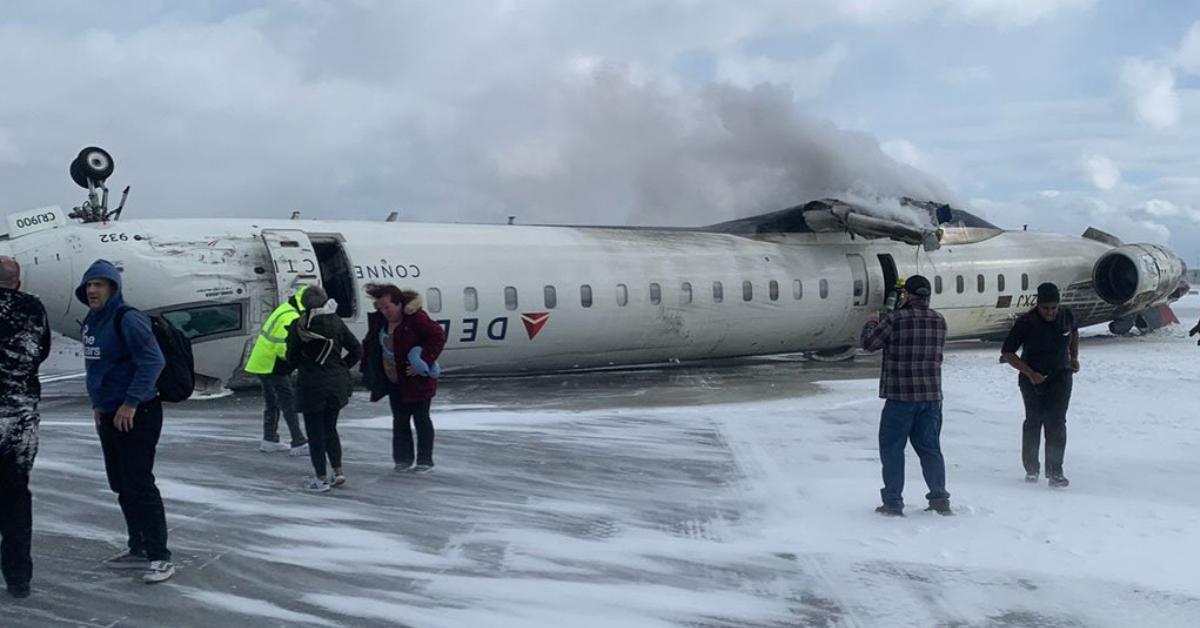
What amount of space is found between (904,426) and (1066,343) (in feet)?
6.43

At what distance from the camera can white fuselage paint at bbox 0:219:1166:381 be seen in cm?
1401

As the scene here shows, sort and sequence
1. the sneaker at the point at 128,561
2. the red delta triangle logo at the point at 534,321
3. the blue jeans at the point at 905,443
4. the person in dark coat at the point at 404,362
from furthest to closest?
the red delta triangle logo at the point at 534,321, the person in dark coat at the point at 404,362, the blue jeans at the point at 905,443, the sneaker at the point at 128,561

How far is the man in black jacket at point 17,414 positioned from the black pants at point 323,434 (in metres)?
2.75

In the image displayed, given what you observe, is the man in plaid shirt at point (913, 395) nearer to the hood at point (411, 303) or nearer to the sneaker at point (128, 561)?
the hood at point (411, 303)

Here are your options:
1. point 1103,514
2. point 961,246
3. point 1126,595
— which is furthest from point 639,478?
point 961,246

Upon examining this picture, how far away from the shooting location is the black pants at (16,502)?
544 centimetres

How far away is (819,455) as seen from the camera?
10008mm

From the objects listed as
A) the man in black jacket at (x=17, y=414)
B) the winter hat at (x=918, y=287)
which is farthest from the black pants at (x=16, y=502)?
the winter hat at (x=918, y=287)

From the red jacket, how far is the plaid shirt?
3.72 metres

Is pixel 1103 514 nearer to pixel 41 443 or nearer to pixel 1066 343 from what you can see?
pixel 1066 343

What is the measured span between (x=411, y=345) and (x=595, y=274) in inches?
319

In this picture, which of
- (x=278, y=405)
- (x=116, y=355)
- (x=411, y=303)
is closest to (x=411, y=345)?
(x=411, y=303)

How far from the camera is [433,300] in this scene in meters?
15.3

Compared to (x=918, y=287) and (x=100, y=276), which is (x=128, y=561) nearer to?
(x=100, y=276)
